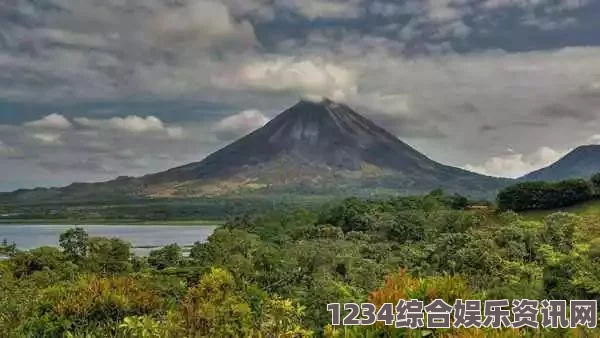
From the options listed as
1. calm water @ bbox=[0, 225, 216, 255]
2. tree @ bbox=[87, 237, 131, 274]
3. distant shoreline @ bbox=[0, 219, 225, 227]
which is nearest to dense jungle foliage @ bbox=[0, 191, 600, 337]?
tree @ bbox=[87, 237, 131, 274]

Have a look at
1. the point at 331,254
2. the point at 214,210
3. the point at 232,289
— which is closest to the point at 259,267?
the point at 331,254

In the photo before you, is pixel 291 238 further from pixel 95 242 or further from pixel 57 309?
pixel 57 309

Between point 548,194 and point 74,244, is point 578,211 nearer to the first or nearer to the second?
point 548,194

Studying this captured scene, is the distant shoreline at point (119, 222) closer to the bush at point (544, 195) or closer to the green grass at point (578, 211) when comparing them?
the bush at point (544, 195)

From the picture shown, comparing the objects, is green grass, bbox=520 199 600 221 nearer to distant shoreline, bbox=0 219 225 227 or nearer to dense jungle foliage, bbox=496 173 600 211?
dense jungle foliage, bbox=496 173 600 211

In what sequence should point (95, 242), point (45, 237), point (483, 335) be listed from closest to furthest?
point (483, 335) < point (95, 242) < point (45, 237)
